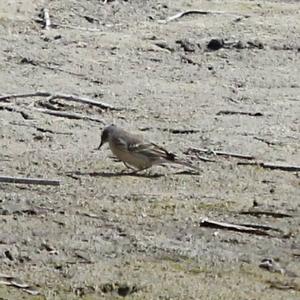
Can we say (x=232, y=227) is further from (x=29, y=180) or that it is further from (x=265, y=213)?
(x=29, y=180)

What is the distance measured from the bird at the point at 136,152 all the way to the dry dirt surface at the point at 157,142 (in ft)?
0.38

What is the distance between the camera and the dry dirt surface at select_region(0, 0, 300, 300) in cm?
771

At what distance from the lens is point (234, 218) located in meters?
8.85

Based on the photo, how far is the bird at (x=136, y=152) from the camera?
9953 mm

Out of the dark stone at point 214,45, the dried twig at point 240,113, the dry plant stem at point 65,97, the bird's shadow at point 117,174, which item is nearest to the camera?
the bird's shadow at point 117,174

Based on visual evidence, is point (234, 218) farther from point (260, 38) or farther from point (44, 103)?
point (260, 38)

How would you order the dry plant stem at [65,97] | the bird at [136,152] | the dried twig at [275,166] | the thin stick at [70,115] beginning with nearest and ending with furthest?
1. the bird at [136,152]
2. the dried twig at [275,166]
3. the thin stick at [70,115]
4. the dry plant stem at [65,97]

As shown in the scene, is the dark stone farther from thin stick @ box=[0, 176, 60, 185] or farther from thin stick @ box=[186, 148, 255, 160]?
thin stick @ box=[0, 176, 60, 185]

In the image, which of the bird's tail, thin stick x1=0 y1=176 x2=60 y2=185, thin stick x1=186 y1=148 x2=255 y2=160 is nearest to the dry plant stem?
thin stick x1=186 y1=148 x2=255 y2=160

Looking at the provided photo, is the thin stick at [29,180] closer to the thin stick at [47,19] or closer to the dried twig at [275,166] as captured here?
the dried twig at [275,166]

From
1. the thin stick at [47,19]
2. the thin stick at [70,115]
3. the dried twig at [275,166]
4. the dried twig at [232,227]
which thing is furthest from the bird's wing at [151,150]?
the thin stick at [47,19]

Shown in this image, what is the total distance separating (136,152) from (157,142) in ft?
4.12

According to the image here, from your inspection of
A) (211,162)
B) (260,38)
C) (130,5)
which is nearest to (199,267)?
(211,162)

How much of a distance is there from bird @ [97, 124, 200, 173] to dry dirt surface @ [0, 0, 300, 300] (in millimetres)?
115
